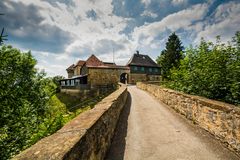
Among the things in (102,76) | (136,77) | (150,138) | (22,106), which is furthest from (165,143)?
(136,77)

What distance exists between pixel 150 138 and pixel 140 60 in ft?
133

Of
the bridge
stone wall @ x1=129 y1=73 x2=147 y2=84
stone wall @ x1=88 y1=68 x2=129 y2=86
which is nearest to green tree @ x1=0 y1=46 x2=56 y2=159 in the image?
the bridge

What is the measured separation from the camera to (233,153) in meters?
3.51

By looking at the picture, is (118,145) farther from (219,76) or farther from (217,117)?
(219,76)

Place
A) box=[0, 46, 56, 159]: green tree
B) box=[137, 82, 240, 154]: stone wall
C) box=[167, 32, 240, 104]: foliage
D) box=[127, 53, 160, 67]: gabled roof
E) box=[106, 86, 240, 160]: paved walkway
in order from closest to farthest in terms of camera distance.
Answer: box=[106, 86, 240, 160]: paved walkway < box=[137, 82, 240, 154]: stone wall < box=[167, 32, 240, 104]: foliage < box=[0, 46, 56, 159]: green tree < box=[127, 53, 160, 67]: gabled roof

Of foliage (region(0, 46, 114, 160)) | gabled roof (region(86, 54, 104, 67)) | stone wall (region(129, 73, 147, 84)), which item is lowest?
foliage (region(0, 46, 114, 160))

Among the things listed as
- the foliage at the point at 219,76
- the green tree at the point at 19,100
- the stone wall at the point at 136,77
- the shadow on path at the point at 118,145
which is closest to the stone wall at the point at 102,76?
the stone wall at the point at 136,77

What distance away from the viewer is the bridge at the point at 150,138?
199 cm

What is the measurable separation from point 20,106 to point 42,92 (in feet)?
19.5

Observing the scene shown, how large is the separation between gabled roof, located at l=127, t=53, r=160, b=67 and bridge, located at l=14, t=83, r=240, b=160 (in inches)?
1433

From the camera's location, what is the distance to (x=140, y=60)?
4400 cm

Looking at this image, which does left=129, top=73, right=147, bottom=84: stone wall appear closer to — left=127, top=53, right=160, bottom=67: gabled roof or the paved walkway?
left=127, top=53, right=160, bottom=67: gabled roof

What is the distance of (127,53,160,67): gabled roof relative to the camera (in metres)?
42.2

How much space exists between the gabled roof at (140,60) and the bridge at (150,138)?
1433 inches
